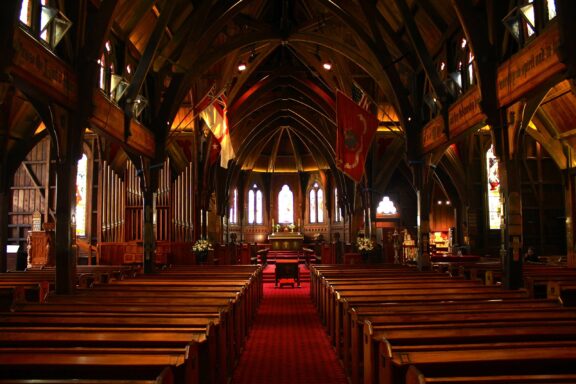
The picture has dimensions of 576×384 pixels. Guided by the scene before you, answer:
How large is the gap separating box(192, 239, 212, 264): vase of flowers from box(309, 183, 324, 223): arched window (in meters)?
17.5

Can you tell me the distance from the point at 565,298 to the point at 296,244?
2195 cm

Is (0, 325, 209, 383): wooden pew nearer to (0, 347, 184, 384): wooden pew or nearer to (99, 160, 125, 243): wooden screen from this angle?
(0, 347, 184, 384): wooden pew

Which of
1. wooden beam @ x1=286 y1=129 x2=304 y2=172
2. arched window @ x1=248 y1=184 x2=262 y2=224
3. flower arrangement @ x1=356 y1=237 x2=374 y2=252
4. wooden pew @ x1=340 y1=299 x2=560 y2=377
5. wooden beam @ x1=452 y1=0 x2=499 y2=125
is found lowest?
wooden pew @ x1=340 y1=299 x2=560 y2=377

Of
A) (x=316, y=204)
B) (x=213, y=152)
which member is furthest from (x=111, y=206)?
(x=316, y=204)

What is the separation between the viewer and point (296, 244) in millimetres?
30375

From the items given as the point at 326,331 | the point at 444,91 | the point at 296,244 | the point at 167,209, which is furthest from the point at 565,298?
the point at 296,244

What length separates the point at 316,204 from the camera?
122ft

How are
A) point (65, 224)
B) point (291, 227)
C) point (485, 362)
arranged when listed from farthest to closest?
point (291, 227) < point (65, 224) < point (485, 362)

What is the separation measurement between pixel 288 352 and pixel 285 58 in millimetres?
20463

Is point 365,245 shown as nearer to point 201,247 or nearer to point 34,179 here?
point 201,247

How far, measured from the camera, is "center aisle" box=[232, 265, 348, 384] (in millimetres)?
6750

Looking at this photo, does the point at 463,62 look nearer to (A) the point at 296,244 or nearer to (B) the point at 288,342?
(B) the point at 288,342

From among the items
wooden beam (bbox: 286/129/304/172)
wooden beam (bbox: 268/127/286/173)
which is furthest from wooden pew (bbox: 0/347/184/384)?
wooden beam (bbox: 286/129/304/172)

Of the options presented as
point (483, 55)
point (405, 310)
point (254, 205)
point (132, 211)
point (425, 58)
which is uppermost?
point (425, 58)
